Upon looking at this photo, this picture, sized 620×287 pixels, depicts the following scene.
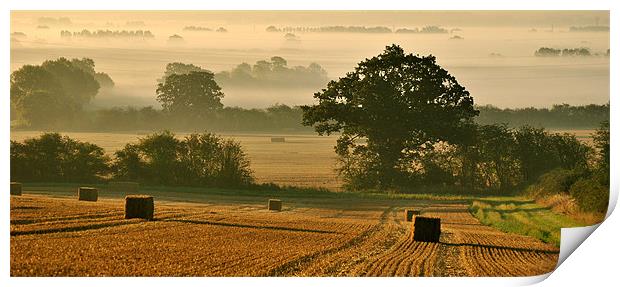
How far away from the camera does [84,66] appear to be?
2436 centimetres

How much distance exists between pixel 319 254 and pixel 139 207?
3.71 m

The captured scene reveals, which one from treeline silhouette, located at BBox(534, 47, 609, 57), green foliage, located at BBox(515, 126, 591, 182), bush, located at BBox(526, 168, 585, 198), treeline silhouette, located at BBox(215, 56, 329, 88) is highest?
treeline silhouette, located at BBox(534, 47, 609, 57)

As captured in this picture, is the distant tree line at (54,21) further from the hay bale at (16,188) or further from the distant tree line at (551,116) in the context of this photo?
the distant tree line at (551,116)

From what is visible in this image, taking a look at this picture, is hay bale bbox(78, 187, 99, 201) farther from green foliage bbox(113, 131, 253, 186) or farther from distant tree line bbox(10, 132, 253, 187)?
green foliage bbox(113, 131, 253, 186)

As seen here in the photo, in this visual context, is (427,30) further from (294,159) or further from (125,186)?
(125,186)

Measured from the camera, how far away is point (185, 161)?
2603cm

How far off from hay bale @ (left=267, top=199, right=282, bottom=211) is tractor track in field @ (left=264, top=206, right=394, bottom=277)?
1772mm

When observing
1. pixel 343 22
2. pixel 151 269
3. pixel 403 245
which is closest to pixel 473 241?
pixel 403 245

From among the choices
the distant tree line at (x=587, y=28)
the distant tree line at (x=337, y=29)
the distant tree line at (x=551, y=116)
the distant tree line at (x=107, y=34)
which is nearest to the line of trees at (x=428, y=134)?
the distant tree line at (x=551, y=116)

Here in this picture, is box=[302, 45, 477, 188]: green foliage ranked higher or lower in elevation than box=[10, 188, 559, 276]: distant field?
higher

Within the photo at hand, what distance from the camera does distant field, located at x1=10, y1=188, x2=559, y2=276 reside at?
22.0m

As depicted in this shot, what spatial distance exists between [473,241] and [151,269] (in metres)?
6.05

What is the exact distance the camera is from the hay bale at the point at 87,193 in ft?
84.4

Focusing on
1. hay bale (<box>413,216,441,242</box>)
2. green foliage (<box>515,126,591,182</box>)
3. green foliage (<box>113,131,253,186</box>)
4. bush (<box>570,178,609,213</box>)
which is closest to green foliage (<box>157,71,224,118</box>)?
green foliage (<box>113,131,253,186</box>)
